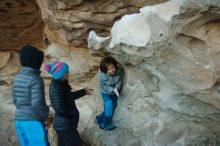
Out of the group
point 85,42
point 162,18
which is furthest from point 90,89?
point 162,18

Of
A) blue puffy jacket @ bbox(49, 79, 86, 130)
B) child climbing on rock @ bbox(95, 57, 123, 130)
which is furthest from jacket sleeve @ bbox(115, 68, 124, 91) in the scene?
blue puffy jacket @ bbox(49, 79, 86, 130)

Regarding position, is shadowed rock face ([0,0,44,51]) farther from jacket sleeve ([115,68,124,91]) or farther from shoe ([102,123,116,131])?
shoe ([102,123,116,131])

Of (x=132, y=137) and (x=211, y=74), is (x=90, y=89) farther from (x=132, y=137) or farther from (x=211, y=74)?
(x=211, y=74)

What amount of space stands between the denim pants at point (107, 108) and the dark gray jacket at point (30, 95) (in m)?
0.85

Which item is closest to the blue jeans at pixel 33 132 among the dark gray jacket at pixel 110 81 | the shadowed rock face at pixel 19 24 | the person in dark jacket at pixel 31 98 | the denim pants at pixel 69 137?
the person in dark jacket at pixel 31 98

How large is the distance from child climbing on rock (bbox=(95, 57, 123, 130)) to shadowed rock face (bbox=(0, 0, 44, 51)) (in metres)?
1.77

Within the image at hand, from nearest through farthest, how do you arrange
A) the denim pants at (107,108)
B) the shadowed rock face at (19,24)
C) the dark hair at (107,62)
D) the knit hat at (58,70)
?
the knit hat at (58,70)
the dark hair at (107,62)
the denim pants at (107,108)
the shadowed rock face at (19,24)

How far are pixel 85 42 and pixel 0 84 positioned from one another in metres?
1.74

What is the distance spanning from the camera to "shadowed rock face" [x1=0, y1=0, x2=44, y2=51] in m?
5.23

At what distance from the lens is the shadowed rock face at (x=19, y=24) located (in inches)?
206


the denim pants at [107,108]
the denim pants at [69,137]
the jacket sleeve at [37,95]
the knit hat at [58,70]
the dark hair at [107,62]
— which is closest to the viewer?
the jacket sleeve at [37,95]

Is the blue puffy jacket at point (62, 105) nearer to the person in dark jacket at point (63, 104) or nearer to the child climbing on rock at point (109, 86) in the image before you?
the person in dark jacket at point (63, 104)

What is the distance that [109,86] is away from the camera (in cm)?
399

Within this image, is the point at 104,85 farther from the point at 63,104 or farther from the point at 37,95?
the point at 37,95
